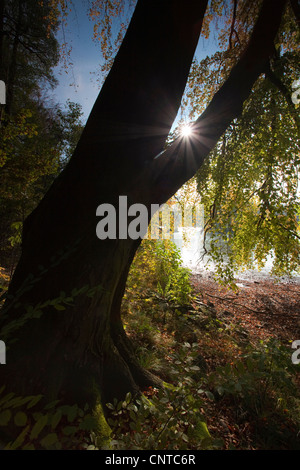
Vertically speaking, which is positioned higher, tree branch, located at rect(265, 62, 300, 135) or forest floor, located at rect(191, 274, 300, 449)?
tree branch, located at rect(265, 62, 300, 135)

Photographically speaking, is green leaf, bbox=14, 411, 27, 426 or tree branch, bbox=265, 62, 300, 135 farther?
tree branch, bbox=265, 62, 300, 135

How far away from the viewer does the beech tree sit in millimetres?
1568

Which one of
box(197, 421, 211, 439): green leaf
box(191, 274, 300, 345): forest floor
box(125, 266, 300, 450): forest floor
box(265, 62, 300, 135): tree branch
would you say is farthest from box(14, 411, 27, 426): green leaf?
box(191, 274, 300, 345): forest floor

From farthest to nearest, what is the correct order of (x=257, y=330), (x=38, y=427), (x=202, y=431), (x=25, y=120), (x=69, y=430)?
(x=257, y=330), (x=25, y=120), (x=202, y=431), (x=69, y=430), (x=38, y=427)

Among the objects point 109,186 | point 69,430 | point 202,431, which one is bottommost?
point 202,431

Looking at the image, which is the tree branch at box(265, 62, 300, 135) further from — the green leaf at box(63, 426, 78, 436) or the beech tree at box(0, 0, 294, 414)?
the green leaf at box(63, 426, 78, 436)

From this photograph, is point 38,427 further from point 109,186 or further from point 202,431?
point 109,186

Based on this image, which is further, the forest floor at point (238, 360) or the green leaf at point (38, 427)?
the forest floor at point (238, 360)

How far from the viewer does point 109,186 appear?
5.75ft

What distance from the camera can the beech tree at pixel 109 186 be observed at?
1.57 meters

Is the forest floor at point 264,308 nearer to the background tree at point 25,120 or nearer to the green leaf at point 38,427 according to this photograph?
the green leaf at point 38,427

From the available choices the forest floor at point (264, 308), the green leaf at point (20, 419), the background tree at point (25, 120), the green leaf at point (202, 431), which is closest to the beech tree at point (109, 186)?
the green leaf at point (202, 431)

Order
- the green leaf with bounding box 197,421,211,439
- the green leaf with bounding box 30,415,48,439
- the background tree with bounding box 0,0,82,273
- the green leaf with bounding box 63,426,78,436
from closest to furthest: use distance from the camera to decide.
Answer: the green leaf with bounding box 30,415,48,439 → the green leaf with bounding box 63,426,78,436 → the green leaf with bounding box 197,421,211,439 → the background tree with bounding box 0,0,82,273

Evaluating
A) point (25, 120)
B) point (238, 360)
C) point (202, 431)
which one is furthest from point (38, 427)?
point (25, 120)
